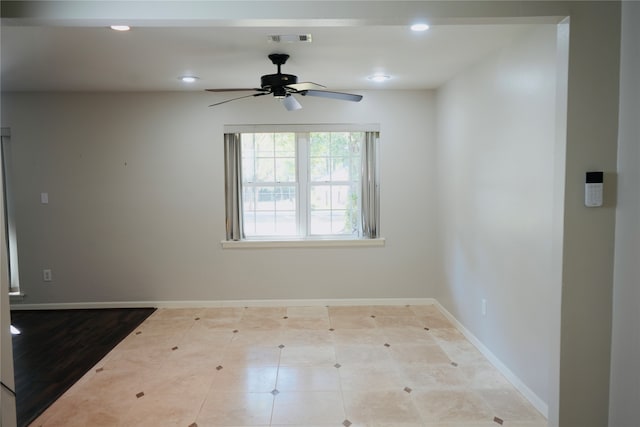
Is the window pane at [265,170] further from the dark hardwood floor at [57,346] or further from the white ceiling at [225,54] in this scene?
the dark hardwood floor at [57,346]

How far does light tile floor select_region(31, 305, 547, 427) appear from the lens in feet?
8.26

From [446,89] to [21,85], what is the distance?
4.32 meters

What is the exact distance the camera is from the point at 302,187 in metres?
4.70

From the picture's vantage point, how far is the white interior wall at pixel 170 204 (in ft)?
14.9

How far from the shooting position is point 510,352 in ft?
9.71

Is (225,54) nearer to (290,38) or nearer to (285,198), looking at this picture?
(290,38)

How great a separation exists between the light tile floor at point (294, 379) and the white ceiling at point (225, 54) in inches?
94.1

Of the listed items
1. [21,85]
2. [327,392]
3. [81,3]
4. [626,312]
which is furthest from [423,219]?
[21,85]

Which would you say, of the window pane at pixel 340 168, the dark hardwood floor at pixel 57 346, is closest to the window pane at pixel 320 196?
the window pane at pixel 340 168

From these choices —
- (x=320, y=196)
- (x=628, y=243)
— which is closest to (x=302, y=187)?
(x=320, y=196)

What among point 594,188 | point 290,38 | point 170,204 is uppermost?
point 290,38

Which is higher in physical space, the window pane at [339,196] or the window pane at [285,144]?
the window pane at [285,144]

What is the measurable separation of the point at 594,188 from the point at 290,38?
203 centimetres

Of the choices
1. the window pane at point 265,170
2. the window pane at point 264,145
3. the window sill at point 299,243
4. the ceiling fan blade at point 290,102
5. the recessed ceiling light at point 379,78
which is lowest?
the window sill at point 299,243
